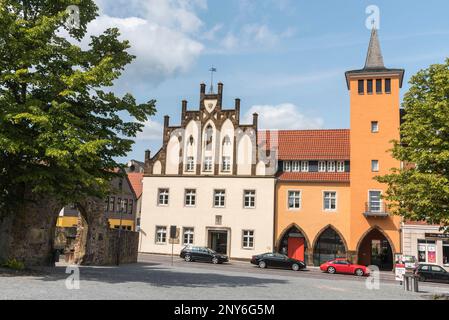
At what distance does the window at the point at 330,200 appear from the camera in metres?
40.3

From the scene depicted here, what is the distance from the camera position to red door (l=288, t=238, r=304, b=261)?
4047 cm

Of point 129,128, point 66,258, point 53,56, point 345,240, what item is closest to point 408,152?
point 129,128

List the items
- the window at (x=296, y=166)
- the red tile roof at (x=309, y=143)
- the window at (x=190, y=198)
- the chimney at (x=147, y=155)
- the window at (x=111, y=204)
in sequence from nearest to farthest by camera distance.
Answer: the red tile roof at (x=309, y=143)
the window at (x=296, y=166)
the window at (x=190, y=198)
the chimney at (x=147, y=155)
the window at (x=111, y=204)

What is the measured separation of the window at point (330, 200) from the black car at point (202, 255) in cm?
976

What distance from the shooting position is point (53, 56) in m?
18.3

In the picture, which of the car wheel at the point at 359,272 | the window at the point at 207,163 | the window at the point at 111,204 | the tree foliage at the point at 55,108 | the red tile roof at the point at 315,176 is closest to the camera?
the tree foliage at the point at 55,108

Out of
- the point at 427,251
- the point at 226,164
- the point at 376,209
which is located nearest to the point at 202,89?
the point at 226,164

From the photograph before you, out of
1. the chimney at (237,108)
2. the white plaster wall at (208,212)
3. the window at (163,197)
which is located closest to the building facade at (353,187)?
the white plaster wall at (208,212)

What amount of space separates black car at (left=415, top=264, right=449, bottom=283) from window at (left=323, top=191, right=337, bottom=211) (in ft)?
34.8

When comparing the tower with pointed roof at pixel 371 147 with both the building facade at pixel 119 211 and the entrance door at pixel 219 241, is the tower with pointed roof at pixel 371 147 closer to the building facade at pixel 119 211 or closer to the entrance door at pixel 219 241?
the entrance door at pixel 219 241

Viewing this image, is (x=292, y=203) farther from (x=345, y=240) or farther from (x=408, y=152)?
(x=408, y=152)

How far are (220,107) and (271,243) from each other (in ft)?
42.7

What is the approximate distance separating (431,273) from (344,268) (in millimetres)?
5784

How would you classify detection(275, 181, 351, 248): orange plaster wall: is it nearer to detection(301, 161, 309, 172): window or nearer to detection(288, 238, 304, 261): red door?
detection(288, 238, 304, 261): red door
